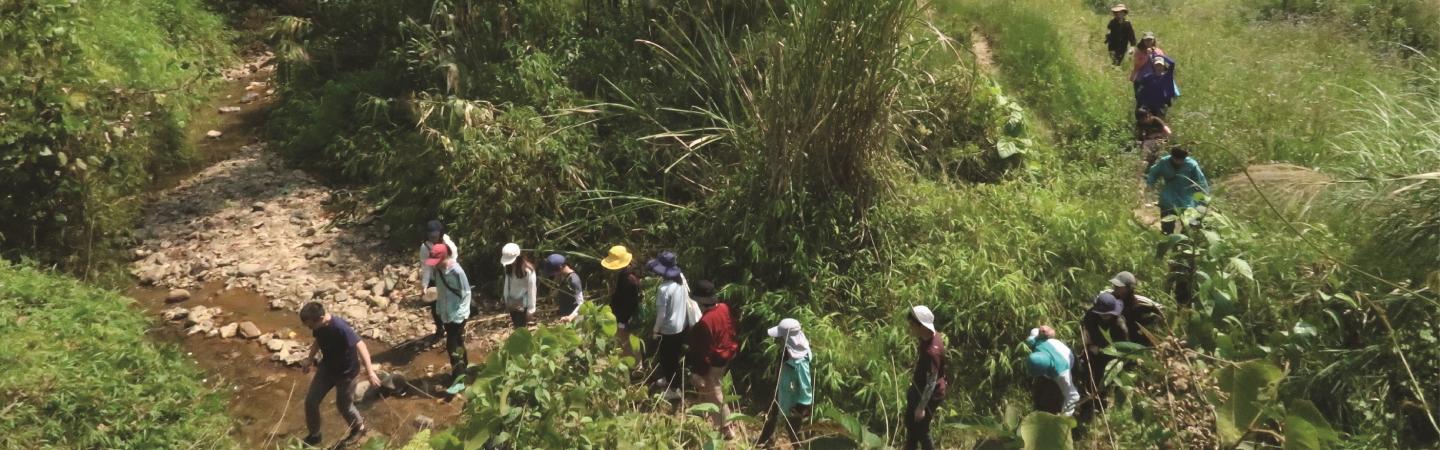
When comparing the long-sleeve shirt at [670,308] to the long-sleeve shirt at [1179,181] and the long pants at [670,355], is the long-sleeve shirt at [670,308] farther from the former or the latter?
the long-sleeve shirt at [1179,181]

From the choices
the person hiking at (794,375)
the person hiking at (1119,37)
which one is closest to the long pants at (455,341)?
the person hiking at (794,375)

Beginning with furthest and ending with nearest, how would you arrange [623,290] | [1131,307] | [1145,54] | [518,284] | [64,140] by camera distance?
[1145,54] → [64,140] → [518,284] → [623,290] → [1131,307]

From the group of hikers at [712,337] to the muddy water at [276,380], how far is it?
0.89ft

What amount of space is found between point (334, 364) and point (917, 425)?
3.23m

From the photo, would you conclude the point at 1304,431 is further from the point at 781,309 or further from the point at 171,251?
the point at 171,251

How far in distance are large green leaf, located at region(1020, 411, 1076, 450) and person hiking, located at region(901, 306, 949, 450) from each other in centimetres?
292

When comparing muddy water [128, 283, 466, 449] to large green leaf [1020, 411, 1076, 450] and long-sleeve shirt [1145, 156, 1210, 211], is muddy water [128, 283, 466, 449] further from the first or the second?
long-sleeve shirt [1145, 156, 1210, 211]

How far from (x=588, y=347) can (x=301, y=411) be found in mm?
3427

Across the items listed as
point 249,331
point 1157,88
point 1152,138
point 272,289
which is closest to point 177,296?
point 272,289

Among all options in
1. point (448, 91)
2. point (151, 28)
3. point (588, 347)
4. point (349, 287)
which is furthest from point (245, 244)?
→ point (588, 347)

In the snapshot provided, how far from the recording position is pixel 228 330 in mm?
6863

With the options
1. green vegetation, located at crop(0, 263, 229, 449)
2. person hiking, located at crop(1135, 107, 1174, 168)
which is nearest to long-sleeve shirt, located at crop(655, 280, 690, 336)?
green vegetation, located at crop(0, 263, 229, 449)

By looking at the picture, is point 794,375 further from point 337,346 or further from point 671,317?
point 337,346

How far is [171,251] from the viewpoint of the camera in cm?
795
